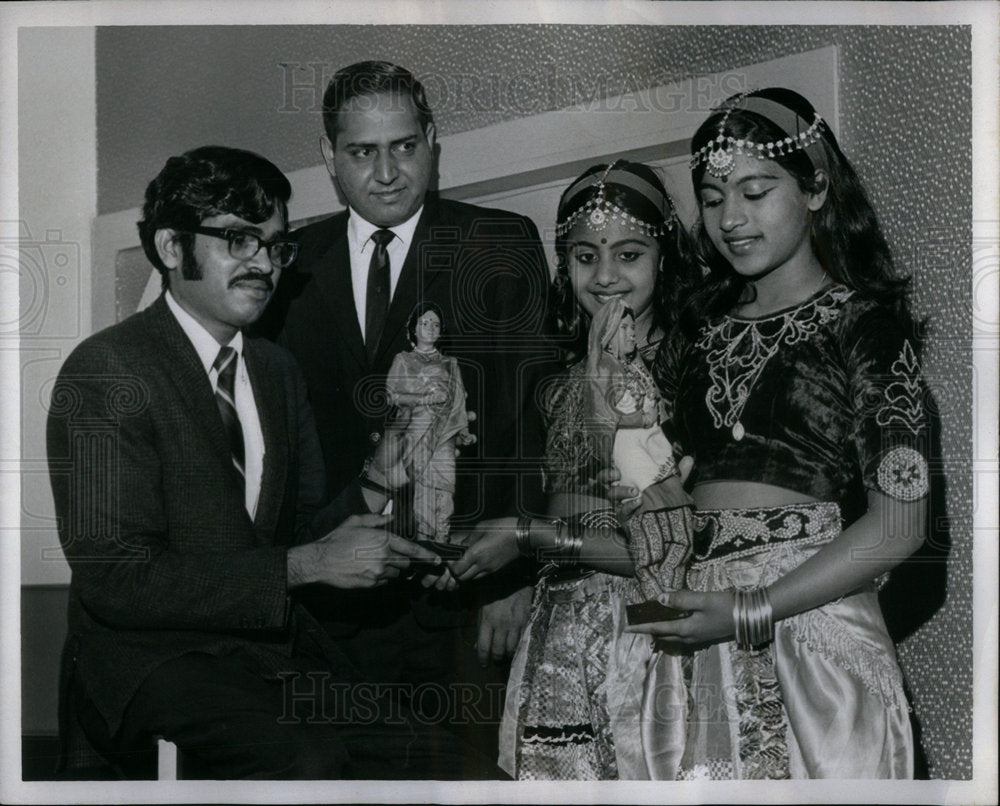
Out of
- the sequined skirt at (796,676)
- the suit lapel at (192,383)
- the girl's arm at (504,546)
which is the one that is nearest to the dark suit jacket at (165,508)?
the suit lapel at (192,383)

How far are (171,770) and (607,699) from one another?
3.17ft

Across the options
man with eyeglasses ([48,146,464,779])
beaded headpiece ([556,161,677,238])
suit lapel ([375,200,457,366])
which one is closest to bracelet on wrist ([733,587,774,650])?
man with eyeglasses ([48,146,464,779])

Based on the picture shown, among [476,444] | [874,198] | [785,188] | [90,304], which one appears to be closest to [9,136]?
[90,304]

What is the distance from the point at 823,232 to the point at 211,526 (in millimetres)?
1459

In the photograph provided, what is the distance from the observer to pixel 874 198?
2473 millimetres

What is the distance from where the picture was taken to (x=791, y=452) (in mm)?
2361

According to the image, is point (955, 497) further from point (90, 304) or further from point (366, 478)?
point (90, 304)

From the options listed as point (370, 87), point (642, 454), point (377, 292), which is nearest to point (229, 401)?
point (377, 292)

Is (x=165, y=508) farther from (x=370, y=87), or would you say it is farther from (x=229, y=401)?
(x=370, y=87)

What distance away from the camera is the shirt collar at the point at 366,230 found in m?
2.51

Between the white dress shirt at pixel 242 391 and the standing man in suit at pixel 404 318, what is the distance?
12cm

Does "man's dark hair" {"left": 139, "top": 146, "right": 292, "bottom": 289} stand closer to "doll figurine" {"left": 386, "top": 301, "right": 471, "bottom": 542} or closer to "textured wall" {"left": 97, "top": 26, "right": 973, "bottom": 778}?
"textured wall" {"left": 97, "top": 26, "right": 973, "bottom": 778}

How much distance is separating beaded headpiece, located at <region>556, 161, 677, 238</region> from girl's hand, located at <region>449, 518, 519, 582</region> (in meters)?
0.67

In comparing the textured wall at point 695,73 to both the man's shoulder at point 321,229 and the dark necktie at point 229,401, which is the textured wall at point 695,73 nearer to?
the man's shoulder at point 321,229
